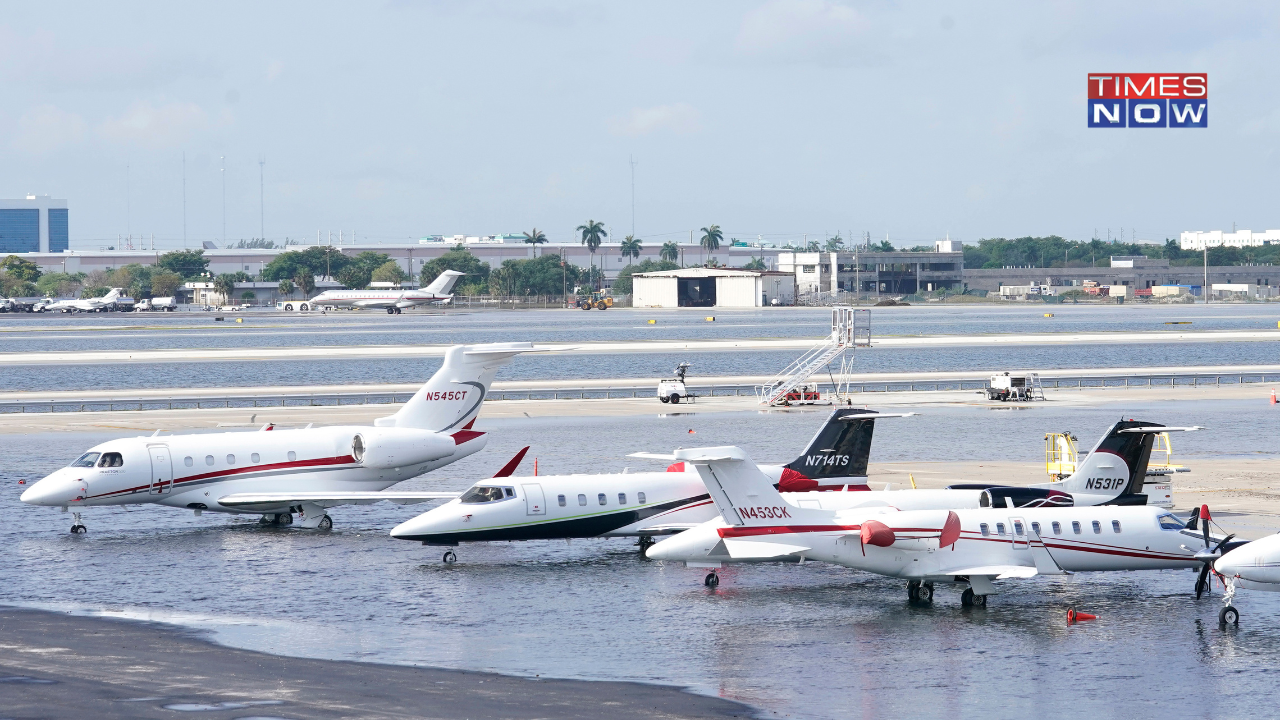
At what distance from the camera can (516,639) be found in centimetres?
3384

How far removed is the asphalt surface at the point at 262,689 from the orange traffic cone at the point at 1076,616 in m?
11.6

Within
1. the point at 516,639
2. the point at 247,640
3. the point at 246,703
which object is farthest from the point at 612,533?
the point at 246,703

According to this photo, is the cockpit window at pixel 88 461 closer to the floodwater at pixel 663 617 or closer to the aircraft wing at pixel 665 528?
the floodwater at pixel 663 617

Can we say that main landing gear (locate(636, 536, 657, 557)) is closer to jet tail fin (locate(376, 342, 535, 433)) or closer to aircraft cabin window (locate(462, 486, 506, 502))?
aircraft cabin window (locate(462, 486, 506, 502))

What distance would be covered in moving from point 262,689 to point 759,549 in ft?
43.1

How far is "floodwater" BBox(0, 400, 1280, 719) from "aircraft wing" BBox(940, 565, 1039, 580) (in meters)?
1.05

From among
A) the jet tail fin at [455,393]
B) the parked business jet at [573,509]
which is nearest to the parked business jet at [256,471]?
the jet tail fin at [455,393]

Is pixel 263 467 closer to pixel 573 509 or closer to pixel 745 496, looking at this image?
pixel 573 509

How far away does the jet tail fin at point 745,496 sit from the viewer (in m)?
36.7

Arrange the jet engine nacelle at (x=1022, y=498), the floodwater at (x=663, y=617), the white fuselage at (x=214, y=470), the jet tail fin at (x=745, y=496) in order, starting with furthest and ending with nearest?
the white fuselage at (x=214, y=470) → the jet engine nacelle at (x=1022, y=498) → the jet tail fin at (x=745, y=496) → the floodwater at (x=663, y=617)

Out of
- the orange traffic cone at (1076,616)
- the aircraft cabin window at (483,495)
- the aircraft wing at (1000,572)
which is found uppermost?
the aircraft cabin window at (483,495)

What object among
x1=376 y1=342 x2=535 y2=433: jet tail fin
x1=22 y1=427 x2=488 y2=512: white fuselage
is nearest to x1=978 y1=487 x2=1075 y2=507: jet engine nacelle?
x1=376 y1=342 x2=535 y2=433: jet tail fin

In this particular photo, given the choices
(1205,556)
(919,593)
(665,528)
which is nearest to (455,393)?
(665,528)

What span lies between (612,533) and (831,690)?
15485 mm
